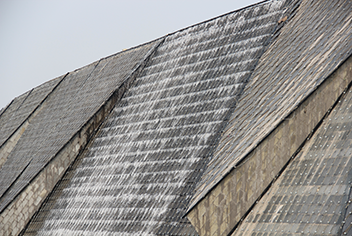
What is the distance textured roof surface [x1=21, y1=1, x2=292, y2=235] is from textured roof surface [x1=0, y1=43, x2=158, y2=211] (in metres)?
0.98

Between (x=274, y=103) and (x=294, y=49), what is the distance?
205 cm

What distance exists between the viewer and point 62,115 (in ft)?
57.0

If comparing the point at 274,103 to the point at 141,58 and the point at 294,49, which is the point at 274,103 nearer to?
the point at 294,49

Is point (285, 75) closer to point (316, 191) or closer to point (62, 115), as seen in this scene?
point (316, 191)

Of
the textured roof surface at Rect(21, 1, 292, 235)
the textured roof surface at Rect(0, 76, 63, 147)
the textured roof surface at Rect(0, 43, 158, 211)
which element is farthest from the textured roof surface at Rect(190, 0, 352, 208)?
the textured roof surface at Rect(0, 76, 63, 147)

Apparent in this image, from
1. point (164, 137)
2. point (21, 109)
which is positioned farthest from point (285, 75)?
point (21, 109)

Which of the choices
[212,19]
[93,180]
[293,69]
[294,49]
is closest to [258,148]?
[293,69]

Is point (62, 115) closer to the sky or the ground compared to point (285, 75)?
closer to the sky

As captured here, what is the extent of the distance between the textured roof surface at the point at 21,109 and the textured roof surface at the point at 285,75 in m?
12.3

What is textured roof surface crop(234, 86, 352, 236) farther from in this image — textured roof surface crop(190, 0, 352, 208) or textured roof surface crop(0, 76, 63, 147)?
textured roof surface crop(0, 76, 63, 147)

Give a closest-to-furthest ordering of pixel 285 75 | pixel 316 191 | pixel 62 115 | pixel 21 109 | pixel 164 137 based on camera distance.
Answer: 1. pixel 316 191
2. pixel 285 75
3. pixel 164 137
4. pixel 62 115
5. pixel 21 109

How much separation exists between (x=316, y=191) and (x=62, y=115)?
475 inches

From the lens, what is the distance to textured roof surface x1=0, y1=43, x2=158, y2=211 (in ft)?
49.1

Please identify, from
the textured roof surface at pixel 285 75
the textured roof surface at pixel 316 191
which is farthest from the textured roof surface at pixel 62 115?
the textured roof surface at pixel 316 191
